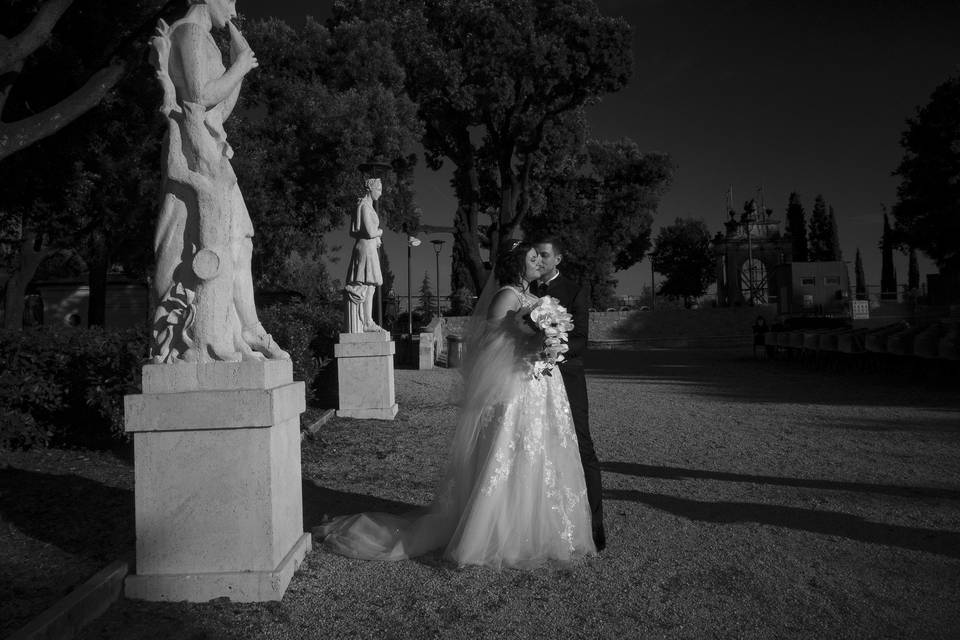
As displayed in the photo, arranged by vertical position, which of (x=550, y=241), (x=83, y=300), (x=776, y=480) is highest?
(x=83, y=300)

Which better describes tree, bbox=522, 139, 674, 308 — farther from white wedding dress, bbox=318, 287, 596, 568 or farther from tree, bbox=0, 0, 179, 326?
white wedding dress, bbox=318, 287, 596, 568

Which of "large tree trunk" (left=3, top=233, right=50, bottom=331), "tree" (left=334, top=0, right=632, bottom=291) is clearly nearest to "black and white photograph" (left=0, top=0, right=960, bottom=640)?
"large tree trunk" (left=3, top=233, right=50, bottom=331)

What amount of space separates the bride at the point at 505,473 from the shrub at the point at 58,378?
3.41 m

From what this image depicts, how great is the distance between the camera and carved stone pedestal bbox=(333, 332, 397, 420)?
410 inches

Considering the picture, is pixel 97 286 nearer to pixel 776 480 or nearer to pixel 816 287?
pixel 776 480

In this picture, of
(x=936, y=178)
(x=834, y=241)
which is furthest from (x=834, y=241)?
(x=936, y=178)

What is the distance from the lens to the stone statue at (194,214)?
11.6ft

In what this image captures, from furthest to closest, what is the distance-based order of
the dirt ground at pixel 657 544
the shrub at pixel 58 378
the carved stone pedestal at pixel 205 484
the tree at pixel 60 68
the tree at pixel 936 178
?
the tree at pixel 936 178, the tree at pixel 60 68, the shrub at pixel 58 378, the carved stone pedestal at pixel 205 484, the dirt ground at pixel 657 544

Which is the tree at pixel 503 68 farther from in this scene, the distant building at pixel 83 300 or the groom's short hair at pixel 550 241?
→ the groom's short hair at pixel 550 241

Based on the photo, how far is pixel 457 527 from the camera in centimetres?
417

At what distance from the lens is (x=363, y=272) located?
11.0 metres

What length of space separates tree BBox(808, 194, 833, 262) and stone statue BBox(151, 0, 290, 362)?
7647 centimetres

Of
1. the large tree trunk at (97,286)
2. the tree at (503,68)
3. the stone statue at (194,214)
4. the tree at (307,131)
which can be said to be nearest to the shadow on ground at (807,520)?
the stone statue at (194,214)

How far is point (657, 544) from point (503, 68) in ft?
86.6
